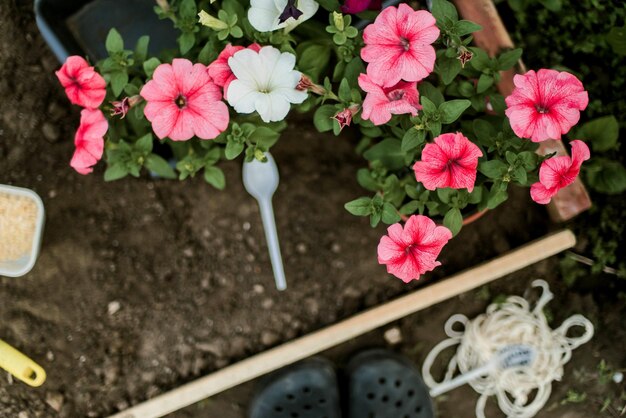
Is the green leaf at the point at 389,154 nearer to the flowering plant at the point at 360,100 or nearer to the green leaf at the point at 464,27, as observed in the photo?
the flowering plant at the point at 360,100

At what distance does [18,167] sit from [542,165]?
4.23ft

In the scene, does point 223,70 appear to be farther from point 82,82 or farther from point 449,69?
point 449,69

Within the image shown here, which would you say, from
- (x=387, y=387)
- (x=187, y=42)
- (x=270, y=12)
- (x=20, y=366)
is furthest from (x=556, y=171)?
(x=20, y=366)

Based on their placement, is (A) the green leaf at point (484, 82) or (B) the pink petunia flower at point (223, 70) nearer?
(B) the pink petunia flower at point (223, 70)

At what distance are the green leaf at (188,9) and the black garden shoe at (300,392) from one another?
936mm

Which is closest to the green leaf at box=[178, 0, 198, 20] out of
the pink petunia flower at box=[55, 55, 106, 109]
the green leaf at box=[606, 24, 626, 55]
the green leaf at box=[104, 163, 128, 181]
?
the pink petunia flower at box=[55, 55, 106, 109]

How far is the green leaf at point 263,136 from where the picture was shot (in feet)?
4.38

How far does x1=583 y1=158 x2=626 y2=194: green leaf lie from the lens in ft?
5.35

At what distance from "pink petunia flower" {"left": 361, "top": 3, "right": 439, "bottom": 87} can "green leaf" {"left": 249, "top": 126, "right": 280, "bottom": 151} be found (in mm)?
281

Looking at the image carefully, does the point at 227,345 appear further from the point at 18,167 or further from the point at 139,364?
the point at 18,167

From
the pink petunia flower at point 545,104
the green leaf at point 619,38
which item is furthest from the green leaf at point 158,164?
Result: the green leaf at point 619,38

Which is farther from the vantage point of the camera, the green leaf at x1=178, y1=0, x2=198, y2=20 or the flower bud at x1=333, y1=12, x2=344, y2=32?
the green leaf at x1=178, y1=0, x2=198, y2=20

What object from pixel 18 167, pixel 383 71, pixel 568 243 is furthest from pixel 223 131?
pixel 568 243

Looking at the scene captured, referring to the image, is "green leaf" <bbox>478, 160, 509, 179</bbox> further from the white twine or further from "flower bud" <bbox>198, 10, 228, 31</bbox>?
the white twine
